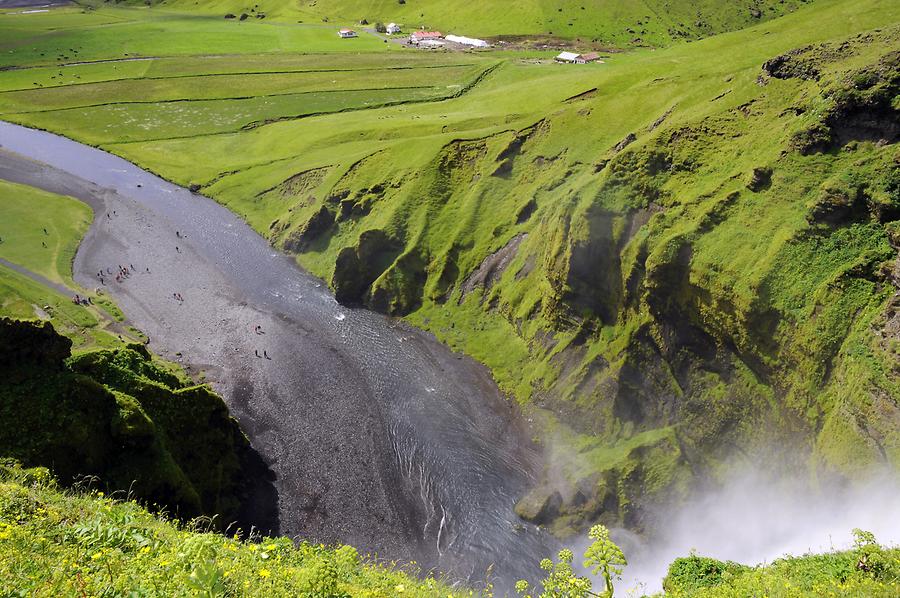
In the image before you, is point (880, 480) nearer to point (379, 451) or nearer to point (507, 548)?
point (507, 548)

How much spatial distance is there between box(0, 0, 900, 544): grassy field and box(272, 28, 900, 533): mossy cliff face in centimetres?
21

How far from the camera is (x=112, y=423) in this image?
41.8 meters

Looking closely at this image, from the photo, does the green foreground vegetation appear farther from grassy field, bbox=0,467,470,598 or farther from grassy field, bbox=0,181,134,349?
grassy field, bbox=0,181,134,349

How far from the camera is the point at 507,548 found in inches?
1967

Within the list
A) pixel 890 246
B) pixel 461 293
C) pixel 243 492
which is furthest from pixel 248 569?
pixel 461 293

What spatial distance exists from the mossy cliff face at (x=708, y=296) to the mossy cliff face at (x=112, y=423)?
30903mm

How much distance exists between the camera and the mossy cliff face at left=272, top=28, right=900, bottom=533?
46.5 m

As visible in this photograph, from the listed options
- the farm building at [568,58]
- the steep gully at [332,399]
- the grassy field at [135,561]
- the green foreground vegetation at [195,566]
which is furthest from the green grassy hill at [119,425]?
the farm building at [568,58]

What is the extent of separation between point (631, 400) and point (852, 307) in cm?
2214

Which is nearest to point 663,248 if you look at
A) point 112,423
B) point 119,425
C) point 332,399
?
point 332,399

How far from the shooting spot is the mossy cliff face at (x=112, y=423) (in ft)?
125

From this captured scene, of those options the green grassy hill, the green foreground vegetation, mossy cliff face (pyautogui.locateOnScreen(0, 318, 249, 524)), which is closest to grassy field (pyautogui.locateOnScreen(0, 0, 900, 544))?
the green foreground vegetation

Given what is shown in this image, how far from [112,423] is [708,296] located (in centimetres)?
5403

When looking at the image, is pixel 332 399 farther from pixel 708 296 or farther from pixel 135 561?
pixel 135 561
